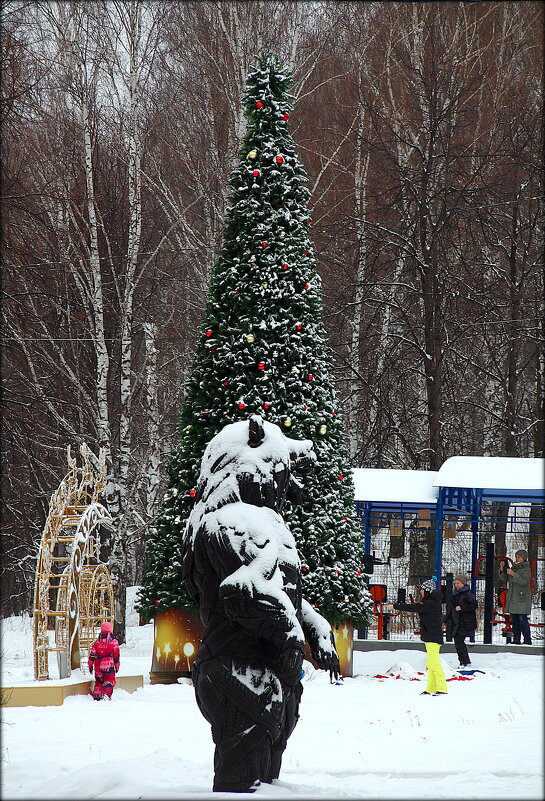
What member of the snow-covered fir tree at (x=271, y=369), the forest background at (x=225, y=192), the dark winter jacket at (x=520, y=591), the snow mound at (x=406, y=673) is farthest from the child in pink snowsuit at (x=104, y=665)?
the dark winter jacket at (x=520, y=591)

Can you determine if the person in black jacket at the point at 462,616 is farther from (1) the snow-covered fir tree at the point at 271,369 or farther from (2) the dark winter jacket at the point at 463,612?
(1) the snow-covered fir tree at the point at 271,369

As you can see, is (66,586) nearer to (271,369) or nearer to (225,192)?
(271,369)

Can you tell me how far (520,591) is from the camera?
15422 millimetres

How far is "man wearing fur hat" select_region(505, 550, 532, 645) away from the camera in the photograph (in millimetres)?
15406

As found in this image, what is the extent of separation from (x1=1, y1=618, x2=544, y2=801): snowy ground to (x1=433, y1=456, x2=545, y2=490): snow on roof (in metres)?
3.19

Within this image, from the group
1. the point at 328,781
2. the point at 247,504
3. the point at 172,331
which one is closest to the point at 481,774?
the point at 328,781

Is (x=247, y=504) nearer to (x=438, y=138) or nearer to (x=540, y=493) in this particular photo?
(x=540, y=493)

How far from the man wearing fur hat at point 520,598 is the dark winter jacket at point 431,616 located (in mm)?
3857

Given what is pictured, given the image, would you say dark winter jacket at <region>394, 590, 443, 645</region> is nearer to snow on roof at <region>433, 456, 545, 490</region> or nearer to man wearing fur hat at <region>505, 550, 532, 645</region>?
snow on roof at <region>433, 456, 545, 490</region>

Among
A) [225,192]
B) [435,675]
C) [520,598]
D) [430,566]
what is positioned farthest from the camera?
[430,566]

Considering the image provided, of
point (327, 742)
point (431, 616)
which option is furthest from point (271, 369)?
point (327, 742)

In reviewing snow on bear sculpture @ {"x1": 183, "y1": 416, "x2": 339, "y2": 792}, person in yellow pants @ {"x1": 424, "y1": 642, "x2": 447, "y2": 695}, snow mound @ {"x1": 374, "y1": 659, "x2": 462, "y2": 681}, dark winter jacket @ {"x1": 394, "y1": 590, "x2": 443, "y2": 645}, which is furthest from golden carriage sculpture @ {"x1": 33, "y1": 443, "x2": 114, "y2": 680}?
snow on bear sculpture @ {"x1": 183, "y1": 416, "x2": 339, "y2": 792}

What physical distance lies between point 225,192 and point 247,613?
50.8 feet

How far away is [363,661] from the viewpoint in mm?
14281
